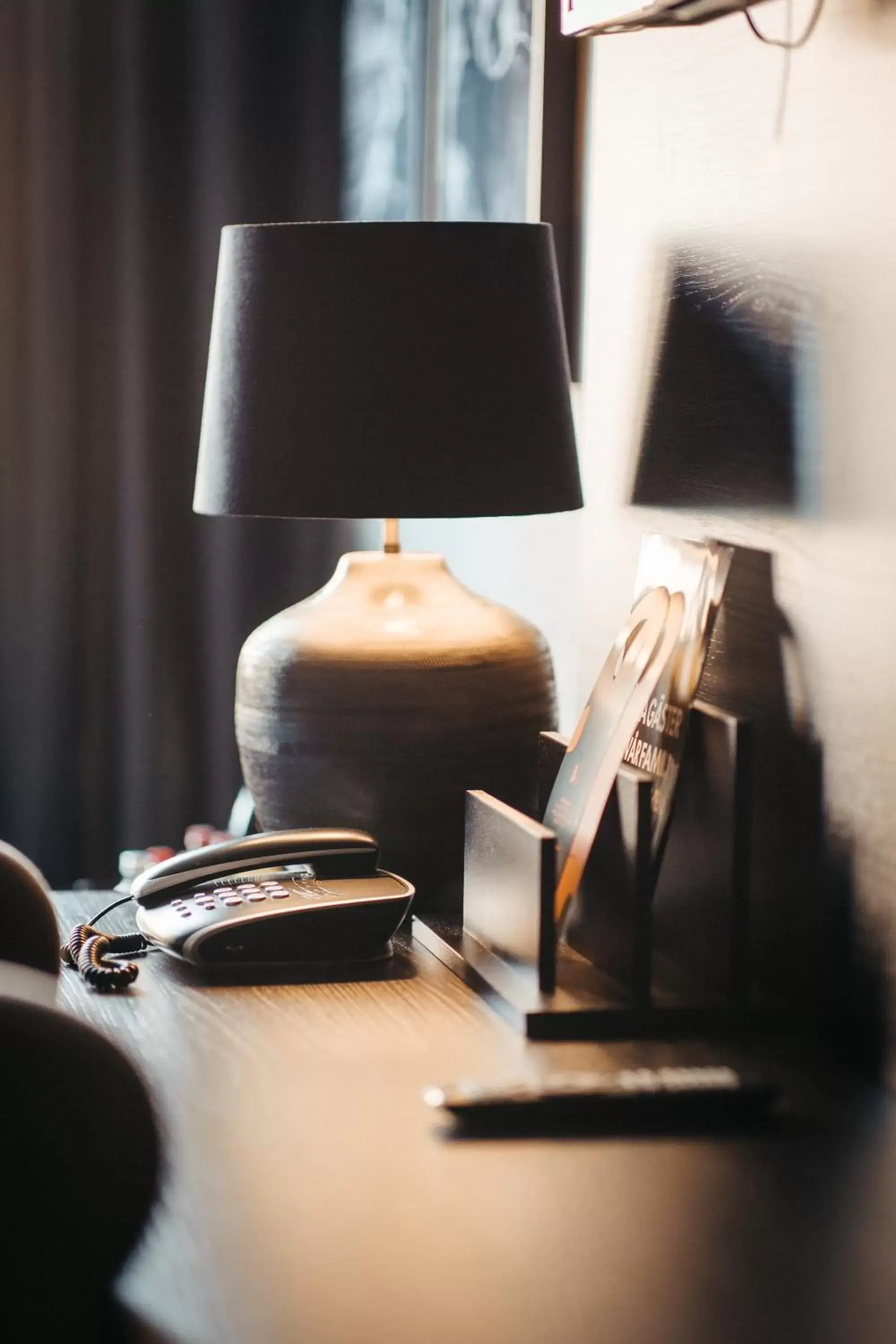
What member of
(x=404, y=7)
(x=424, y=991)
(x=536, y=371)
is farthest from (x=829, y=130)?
(x=404, y=7)

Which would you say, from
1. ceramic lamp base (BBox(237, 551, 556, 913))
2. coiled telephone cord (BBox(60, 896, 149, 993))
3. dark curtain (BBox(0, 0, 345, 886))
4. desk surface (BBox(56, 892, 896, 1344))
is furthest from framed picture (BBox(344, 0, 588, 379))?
desk surface (BBox(56, 892, 896, 1344))

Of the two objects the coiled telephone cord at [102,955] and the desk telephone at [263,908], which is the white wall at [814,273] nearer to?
the desk telephone at [263,908]

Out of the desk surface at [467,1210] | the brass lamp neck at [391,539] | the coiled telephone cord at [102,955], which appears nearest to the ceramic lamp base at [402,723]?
the brass lamp neck at [391,539]

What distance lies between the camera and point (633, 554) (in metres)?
1.32

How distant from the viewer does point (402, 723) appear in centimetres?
126

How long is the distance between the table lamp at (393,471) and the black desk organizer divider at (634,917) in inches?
6.7

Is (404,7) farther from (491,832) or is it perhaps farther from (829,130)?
(491,832)

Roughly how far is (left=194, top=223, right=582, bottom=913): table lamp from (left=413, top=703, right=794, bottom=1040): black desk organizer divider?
17 centimetres

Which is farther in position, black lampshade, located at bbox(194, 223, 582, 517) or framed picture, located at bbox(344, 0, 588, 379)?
framed picture, located at bbox(344, 0, 588, 379)

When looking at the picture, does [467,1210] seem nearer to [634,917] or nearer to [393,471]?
[634,917]

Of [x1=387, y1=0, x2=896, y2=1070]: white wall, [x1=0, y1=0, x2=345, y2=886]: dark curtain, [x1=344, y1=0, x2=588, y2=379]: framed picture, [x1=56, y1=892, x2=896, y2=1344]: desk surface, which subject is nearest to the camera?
[x1=56, y1=892, x2=896, y2=1344]: desk surface

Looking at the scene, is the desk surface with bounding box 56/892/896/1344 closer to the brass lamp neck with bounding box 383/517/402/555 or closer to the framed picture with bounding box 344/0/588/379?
the brass lamp neck with bounding box 383/517/402/555

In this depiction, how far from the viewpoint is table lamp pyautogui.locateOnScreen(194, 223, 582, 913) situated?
122 cm

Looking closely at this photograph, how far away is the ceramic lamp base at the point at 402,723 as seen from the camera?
1268 millimetres
